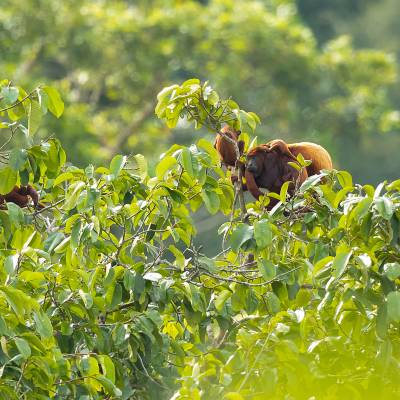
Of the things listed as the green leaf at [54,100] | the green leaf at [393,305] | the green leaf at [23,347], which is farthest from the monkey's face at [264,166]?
the green leaf at [23,347]

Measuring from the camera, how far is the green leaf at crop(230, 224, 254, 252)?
3.50m

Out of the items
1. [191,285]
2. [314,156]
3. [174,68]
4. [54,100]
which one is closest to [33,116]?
[54,100]

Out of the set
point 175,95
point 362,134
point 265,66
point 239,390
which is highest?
point 175,95

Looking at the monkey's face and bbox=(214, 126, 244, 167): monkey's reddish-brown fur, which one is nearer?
bbox=(214, 126, 244, 167): monkey's reddish-brown fur

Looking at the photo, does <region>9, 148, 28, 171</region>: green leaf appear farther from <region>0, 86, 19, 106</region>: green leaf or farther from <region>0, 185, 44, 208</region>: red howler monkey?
<region>0, 185, 44, 208</region>: red howler monkey

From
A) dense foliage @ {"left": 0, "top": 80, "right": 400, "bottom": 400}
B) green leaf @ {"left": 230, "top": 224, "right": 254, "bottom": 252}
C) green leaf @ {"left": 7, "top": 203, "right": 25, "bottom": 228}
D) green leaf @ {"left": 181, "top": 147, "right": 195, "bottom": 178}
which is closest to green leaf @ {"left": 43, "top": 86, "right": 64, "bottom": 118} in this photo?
dense foliage @ {"left": 0, "top": 80, "right": 400, "bottom": 400}

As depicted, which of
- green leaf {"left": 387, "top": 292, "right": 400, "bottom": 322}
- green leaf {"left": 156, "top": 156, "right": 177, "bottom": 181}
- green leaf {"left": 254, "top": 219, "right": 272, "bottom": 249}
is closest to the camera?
green leaf {"left": 387, "top": 292, "right": 400, "bottom": 322}

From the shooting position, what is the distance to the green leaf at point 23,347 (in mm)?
3004

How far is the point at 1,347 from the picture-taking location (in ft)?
10.5

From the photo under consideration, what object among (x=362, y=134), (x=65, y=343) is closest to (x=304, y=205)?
(x=65, y=343)

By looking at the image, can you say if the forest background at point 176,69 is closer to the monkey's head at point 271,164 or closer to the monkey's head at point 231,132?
the monkey's head at point 271,164

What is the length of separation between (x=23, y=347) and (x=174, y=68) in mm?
14400

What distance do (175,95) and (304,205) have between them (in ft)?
A: 1.80

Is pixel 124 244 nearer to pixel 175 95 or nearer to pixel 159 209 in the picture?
pixel 159 209
